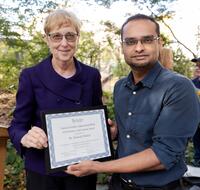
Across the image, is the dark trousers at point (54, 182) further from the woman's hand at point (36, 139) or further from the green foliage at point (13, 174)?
the green foliage at point (13, 174)

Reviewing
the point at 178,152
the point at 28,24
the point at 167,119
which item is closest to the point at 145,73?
the point at 167,119

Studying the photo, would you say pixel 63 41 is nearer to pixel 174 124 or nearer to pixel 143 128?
pixel 143 128

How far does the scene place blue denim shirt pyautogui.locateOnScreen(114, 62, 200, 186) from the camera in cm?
189

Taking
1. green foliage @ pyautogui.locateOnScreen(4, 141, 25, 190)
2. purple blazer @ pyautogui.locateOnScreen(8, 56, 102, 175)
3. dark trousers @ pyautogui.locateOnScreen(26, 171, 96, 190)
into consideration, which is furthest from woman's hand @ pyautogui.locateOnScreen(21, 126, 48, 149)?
green foliage @ pyautogui.locateOnScreen(4, 141, 25, 190)

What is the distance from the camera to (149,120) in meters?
1.96

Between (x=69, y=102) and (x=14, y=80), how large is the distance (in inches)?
320

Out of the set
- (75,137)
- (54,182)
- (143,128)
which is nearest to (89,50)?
(54,182)

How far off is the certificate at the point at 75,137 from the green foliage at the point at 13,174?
258cm

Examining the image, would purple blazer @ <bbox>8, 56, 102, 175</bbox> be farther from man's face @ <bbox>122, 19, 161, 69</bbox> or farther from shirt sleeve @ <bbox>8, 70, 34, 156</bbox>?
man's face @ <bbox>122, 19, 161, 69</bbox>

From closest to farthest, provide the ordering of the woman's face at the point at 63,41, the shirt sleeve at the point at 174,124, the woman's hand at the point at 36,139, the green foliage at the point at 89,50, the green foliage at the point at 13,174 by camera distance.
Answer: the shirt sleeve at the point at 174,124, the woman's hand at the point at 36,139, the woman's face at the point at 63,41, the green foliage at the point at 13,174, the green foliage at the point at 89,50

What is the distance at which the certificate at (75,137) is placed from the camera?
2.02 metres

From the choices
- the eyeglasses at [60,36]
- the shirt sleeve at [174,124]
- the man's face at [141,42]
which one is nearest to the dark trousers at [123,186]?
the shirt sleeve at [174,124]

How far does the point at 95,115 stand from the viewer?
218 centimetres

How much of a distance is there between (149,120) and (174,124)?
14 centimetres
